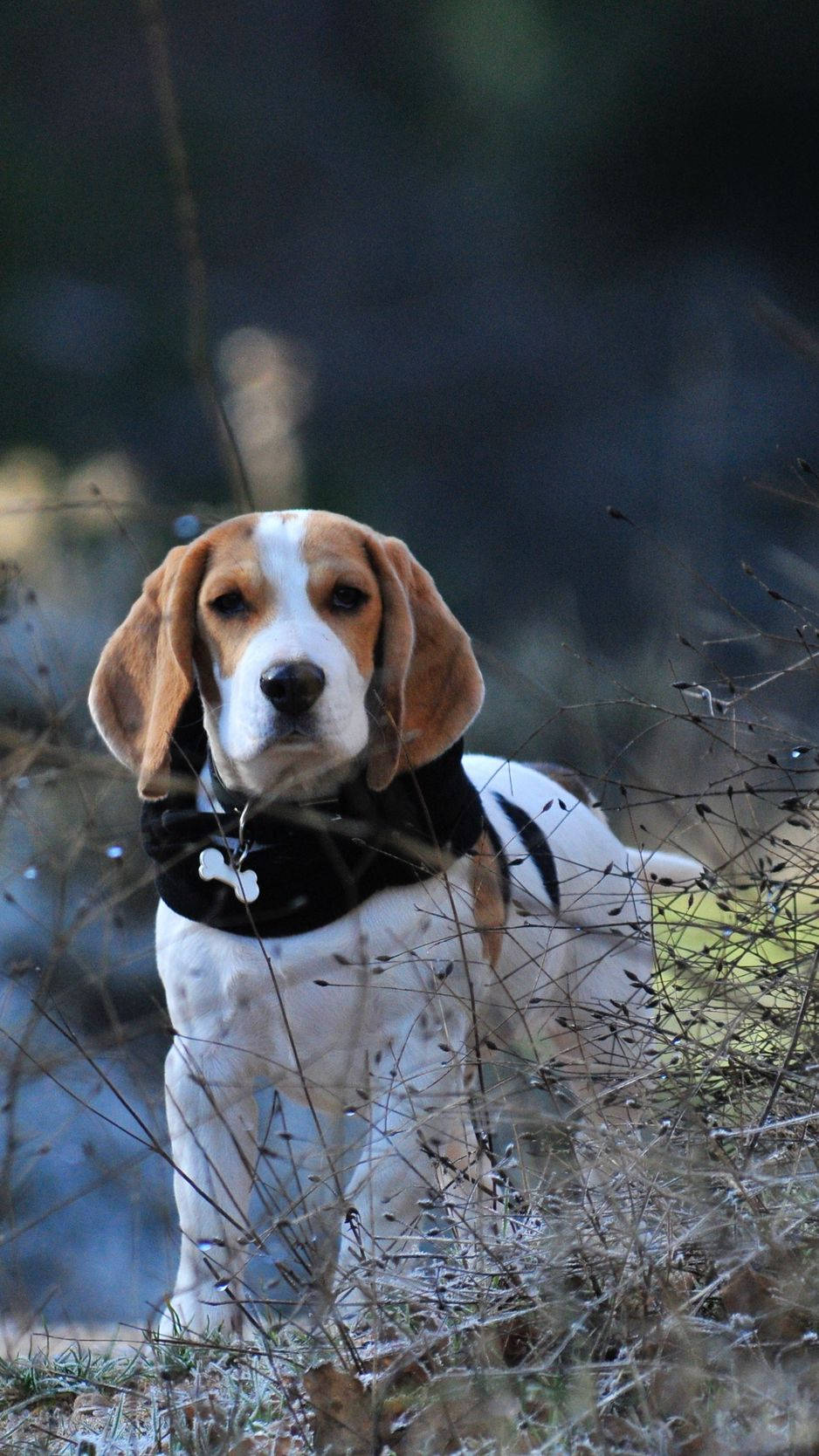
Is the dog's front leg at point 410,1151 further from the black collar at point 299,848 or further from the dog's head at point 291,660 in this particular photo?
the dog's head at point 291,660

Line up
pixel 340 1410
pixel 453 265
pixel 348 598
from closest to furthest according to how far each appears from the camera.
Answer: pixel 340 1410, pixel 348 598, pixel 453 265

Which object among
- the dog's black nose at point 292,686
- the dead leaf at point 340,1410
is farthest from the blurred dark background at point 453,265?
the dead leaf at point 340,1410

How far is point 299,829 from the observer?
3186 millimetres

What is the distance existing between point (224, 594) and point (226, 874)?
1.81ft

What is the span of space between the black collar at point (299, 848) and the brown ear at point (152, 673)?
2.5 inches

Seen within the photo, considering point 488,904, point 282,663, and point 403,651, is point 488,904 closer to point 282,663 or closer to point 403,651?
point 403,651

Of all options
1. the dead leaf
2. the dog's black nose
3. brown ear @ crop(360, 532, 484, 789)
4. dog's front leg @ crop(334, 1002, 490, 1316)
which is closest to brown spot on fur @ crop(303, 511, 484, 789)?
brown ear @ crop(360, 532, 484, 789)

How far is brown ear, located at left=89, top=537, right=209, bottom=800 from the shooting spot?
3225 millimetres

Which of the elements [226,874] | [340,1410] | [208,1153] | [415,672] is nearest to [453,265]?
[415,672]

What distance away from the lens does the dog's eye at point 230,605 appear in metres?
3.16

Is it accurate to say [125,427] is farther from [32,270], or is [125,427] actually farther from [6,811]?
[6,811]

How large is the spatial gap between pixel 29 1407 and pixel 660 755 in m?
1.92

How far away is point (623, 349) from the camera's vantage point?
11.7 meters

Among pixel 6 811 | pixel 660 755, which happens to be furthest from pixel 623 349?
pixel 6 811
